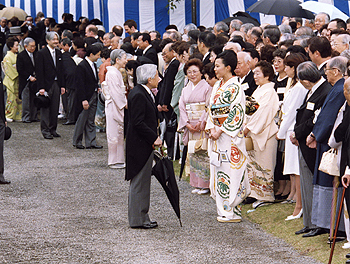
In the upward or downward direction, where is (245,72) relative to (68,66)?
upward

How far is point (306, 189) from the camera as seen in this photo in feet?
18.2

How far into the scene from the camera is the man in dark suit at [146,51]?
9.40 meters

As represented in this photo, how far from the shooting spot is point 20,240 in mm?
5297

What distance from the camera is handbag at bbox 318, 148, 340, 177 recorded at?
4.84 meters

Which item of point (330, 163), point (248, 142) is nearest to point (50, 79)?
point (248, 142)

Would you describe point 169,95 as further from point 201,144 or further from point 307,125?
point 307,125

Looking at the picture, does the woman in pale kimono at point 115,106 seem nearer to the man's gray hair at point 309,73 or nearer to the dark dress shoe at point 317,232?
the man's gray hair at point 309,73

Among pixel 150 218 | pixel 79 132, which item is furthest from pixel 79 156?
pixel 150 218

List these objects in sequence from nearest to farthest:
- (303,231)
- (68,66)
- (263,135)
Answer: (303,231) < (263,135) < (68,66)

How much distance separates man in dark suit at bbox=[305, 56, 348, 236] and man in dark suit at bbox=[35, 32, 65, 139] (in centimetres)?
647

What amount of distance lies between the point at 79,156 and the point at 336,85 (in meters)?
5.37

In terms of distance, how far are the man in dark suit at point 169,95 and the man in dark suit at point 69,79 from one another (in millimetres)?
2645

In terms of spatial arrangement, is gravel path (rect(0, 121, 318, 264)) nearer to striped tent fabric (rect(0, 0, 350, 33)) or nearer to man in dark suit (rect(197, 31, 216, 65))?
man in dark suit (rect(197, 31, 216, 65))

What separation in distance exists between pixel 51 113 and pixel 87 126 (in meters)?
1.12
